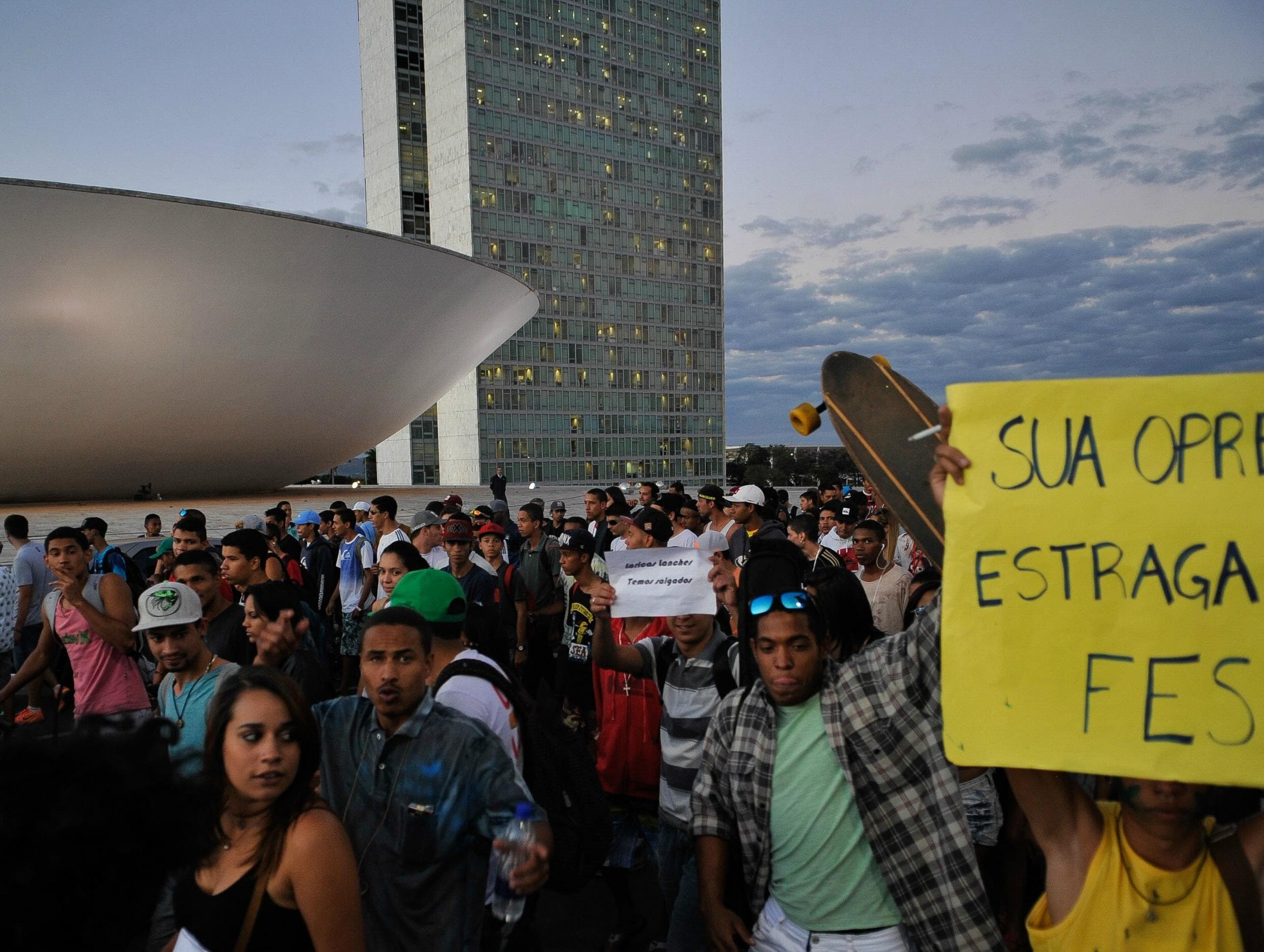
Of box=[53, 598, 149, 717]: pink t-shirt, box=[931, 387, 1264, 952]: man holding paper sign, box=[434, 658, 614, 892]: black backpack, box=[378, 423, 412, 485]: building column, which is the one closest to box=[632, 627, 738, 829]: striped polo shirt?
box=[434, 658, 614, 892]: black backpack

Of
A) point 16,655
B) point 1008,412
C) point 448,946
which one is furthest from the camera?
point 16,655

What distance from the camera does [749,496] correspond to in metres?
7.31

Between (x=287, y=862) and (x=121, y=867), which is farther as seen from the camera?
(x=287, y=862)

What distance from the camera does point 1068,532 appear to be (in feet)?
5.07

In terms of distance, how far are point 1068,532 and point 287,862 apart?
5.71 feet

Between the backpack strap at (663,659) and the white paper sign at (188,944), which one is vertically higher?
the backpack strap at (663,659)

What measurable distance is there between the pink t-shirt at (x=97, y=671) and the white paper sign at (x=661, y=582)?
107 inches

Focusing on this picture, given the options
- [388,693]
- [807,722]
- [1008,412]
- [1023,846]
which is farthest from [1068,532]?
[1023,846]

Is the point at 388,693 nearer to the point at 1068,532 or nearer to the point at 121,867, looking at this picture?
the point at 121,867

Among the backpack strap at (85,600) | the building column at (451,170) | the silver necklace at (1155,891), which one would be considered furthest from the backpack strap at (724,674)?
A: the building column at (451,170)

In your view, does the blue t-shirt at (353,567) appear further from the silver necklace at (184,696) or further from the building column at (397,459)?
the building column at (397,459)

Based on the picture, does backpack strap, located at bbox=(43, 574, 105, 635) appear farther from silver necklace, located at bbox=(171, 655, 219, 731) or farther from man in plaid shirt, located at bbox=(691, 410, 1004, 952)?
man in plaid shirt, located at bbox=(691, 410, 1004, 952)

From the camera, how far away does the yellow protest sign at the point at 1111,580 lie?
145 centimetres

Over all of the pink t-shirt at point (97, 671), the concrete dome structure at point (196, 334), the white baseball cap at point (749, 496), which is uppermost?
the concrete dome structure at point (196, 334)
